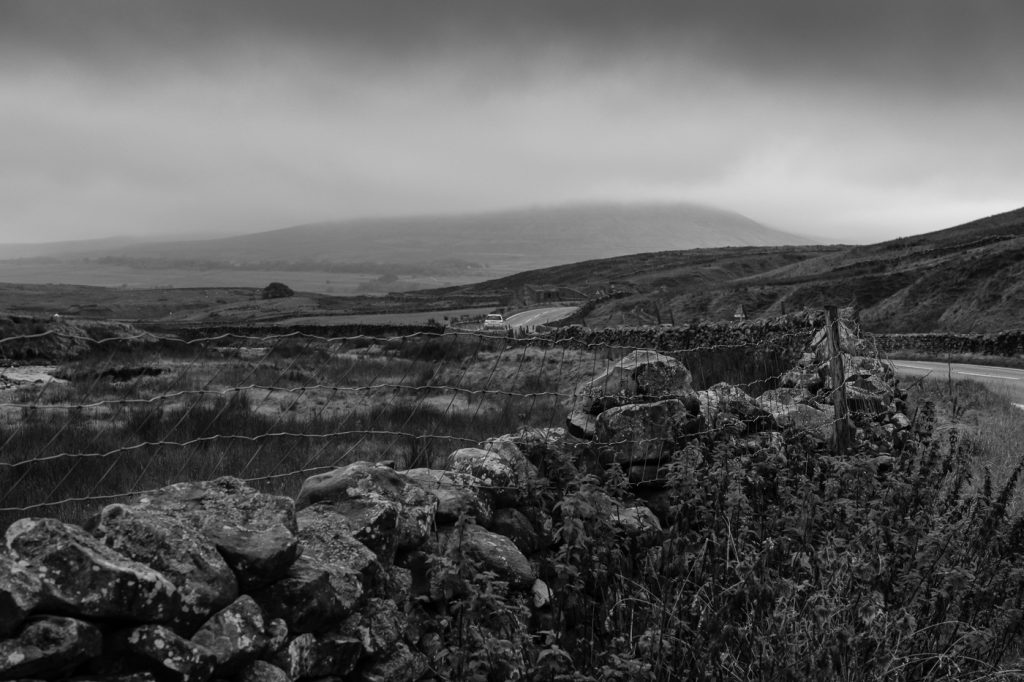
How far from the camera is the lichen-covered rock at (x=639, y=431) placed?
5613 millimetres

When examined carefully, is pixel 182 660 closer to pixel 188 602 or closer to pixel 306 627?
pixel 188 602

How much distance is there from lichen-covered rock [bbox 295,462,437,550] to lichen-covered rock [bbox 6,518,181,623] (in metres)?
1.21

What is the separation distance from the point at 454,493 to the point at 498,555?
42 cm

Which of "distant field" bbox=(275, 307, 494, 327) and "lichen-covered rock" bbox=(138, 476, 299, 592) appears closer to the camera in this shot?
"lichen-covered rock" bbox=(138, 476, 299, 592)

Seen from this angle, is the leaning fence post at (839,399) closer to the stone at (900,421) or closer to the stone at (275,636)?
the stone at (900,421)

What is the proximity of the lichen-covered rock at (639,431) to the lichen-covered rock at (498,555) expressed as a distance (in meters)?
1.60

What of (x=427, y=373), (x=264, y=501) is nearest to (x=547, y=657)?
(x=264, y=501)

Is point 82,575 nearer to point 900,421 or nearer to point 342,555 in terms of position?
point 342,555

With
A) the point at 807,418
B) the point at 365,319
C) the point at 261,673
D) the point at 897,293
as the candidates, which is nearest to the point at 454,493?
the point at 261,673

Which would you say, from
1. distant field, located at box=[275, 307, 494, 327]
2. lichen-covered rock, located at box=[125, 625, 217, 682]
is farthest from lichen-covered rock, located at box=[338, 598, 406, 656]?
distant field, located at box=[275, 307, 494, 327]

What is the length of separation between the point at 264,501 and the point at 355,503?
522 mm

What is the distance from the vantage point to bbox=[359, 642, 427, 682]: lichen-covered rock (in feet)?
10.4

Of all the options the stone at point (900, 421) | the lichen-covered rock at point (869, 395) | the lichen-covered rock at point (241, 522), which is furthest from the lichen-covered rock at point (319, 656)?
the stone at point (900, 421)

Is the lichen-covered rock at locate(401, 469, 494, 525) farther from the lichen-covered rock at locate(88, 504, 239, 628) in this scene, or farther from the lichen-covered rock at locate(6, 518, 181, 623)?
the lichen-covered rock at locate(6, 518, 181, 623)
